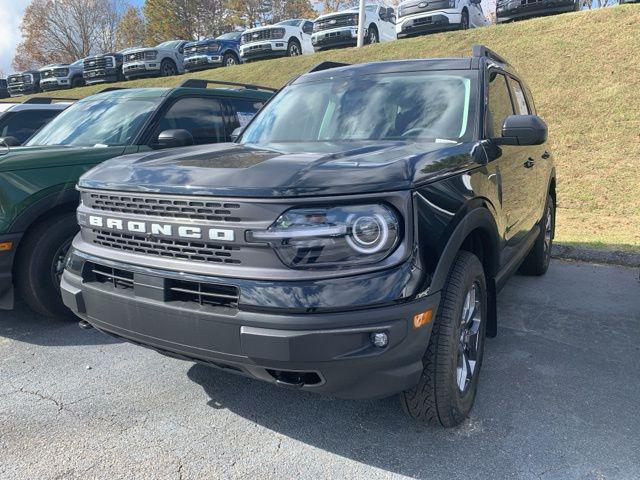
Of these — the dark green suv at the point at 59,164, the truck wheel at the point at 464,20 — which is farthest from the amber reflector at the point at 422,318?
the truck wheel at the point at 464,20

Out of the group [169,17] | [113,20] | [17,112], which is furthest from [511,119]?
[113,20]

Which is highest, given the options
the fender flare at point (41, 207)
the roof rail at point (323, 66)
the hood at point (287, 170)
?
the roof rail at point (323, 66)

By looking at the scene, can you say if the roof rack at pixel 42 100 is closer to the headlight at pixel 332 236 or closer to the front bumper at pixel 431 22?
the headlight at pixel 332 236

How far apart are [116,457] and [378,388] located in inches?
52.3

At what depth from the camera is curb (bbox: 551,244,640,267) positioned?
5.75 metres

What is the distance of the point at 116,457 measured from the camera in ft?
8.22

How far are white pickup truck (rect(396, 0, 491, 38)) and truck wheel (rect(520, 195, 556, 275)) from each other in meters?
11.7

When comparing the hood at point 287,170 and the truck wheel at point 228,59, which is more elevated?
the truck wheel at point 228,59


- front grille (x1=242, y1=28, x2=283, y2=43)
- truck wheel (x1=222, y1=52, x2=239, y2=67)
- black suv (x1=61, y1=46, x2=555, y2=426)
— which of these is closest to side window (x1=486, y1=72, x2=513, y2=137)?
black suv (x1=61, y1=46, x2=555, y2=426)

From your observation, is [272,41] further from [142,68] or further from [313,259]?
[313,259]

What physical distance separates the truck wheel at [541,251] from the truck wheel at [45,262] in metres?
4.17

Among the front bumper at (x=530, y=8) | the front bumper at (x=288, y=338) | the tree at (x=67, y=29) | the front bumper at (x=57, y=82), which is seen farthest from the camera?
the tree at (x=67, y=29)

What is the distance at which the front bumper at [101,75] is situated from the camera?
72.0 feet

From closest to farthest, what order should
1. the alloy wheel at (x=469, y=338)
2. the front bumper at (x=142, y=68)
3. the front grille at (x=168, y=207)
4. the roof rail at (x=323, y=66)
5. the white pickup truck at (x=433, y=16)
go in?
the front grille at (x=168, y=207)
the alloy wheel at (x=469, y=338)
the roof rail at (x=323, y=66)
the white pickup truck at (x=433, y=16)
the front bumper at (x=142, y=68)
